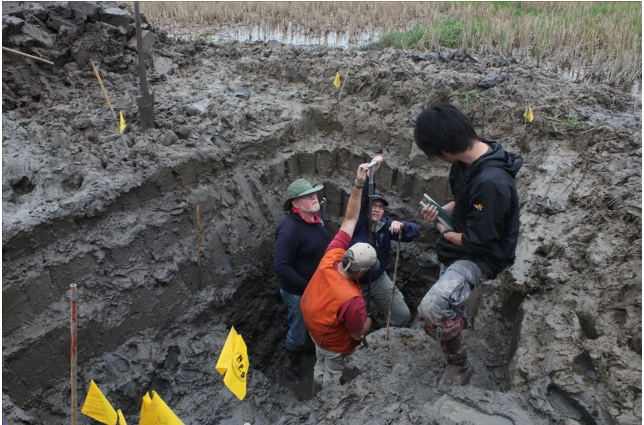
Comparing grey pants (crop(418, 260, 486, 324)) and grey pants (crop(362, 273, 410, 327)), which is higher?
grey pants (crop(418, 260, 486, 324))

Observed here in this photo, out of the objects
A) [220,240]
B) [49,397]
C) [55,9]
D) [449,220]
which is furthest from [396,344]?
[55,9]

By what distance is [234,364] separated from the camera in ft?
10.8

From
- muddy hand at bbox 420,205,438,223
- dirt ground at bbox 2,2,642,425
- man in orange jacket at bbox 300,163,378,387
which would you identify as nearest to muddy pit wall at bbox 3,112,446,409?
dirt ground at bbox 2,2,642,425

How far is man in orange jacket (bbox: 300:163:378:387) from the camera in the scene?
364 cm

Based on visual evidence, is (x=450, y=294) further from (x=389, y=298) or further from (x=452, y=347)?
(x=389, y=298)

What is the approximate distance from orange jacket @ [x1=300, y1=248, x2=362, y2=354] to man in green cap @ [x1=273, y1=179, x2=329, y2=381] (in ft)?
2.35

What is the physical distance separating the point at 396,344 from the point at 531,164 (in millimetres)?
2912

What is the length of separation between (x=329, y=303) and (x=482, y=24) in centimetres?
766

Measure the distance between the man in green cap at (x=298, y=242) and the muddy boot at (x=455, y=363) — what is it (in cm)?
180

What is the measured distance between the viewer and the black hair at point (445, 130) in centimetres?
286

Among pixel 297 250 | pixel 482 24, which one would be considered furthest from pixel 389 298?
pixel 482 24

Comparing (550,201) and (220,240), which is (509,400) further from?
(220,240)

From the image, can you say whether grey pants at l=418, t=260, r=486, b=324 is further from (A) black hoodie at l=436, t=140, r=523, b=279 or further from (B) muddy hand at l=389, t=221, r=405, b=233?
(B) muddy hand at l=389, t=221, r=405, b=233

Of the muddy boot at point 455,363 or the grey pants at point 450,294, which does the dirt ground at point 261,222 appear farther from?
the grey pants at point 450,294
